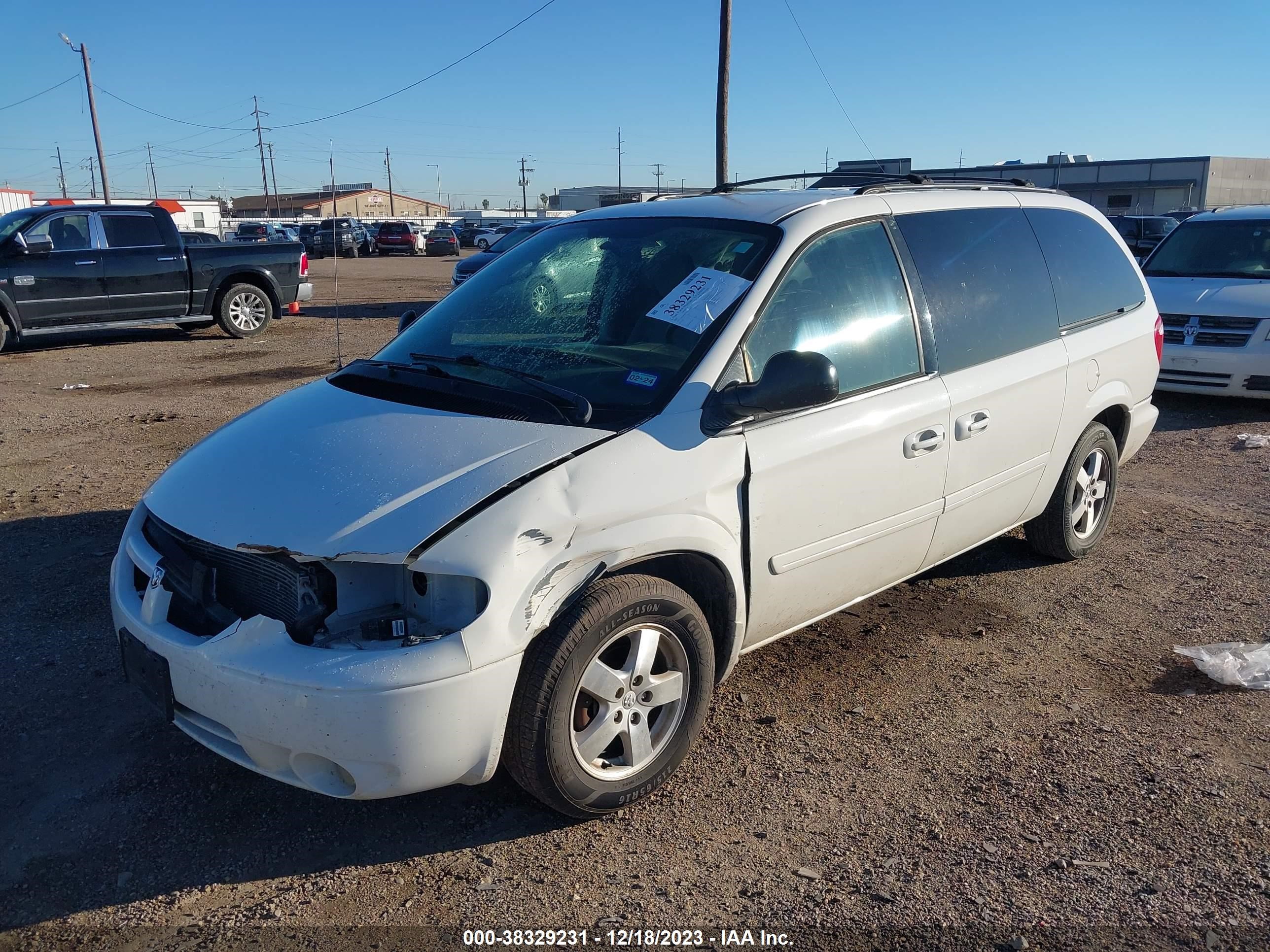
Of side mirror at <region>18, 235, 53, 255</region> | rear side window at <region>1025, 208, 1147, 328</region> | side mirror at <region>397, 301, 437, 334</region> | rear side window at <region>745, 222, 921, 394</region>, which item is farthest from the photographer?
side mirror at <region>18, 235, 53, 255</region>

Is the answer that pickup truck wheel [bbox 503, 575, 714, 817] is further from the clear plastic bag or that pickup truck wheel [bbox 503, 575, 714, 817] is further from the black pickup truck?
the black pickup truck

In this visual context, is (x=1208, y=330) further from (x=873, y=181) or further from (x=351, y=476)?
(x=351, y=476)

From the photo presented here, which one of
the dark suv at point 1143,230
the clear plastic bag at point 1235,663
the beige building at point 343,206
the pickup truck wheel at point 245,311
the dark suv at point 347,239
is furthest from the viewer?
the beige building at point 343,206

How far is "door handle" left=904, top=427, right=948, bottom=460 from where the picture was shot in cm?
377

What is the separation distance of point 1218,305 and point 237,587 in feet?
29.2

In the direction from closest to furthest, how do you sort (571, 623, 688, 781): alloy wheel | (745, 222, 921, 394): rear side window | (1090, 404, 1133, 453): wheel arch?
(571, 623, 688, 781): alloy wheel < (745, 222, 921, 394): rear side window < (1090, 404, 1133, 453): wheel arch

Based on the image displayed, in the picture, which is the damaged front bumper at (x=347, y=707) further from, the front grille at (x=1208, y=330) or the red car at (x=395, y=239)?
the red car at (x=395, y=239)

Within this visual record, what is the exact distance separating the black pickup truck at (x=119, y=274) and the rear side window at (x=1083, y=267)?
40.4 ft

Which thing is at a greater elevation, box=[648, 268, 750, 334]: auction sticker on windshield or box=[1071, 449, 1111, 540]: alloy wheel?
box=[648, 268, 750, 334]: auction sticker on windshield

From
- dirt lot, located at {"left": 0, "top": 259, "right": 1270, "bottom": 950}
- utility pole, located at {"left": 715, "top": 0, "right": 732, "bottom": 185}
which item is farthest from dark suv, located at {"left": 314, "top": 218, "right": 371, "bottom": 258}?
dirt lot, located at {"left": 0, "top": 259, "right": 1270, "bottom": 950}

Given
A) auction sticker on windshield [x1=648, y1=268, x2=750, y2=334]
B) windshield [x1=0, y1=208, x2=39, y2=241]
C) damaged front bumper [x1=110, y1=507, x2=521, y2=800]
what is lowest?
damaged front bumper [x1=110, y1=507, x2=521, y2=800]

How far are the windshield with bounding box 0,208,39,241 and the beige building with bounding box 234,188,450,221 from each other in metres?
81.1

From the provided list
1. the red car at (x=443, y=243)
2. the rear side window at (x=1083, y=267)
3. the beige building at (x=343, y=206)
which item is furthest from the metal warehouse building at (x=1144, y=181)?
the beige building at (x=343, y=206)

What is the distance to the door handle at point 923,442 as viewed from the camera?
377cm
